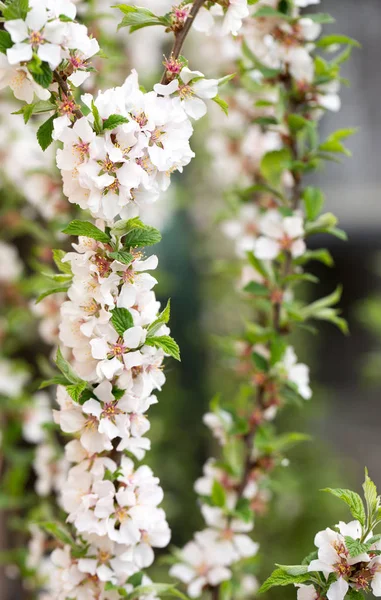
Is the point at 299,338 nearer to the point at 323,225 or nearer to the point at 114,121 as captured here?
the point at 323,225

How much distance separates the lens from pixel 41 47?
564mm

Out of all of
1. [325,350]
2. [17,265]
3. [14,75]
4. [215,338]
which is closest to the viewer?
[14,75]

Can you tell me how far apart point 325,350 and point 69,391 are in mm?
2467

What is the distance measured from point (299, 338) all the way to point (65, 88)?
2.13 m

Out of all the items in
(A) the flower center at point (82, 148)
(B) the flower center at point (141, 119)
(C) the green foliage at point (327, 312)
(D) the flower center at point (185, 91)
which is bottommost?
(C) the green foliage at point (327, 312)

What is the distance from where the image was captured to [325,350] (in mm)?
2973

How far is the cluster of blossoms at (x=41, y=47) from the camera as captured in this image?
560 mm

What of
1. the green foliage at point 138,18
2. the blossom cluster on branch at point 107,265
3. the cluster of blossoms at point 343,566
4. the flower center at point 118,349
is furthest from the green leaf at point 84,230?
the cluster of blossoms at point 343,566

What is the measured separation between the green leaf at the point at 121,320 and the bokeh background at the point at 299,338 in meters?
0.66

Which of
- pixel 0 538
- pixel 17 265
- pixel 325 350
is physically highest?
pixel 17 265

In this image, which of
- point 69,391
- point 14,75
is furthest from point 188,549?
point 14,75

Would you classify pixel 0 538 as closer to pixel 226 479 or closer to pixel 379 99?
pixel 226 479

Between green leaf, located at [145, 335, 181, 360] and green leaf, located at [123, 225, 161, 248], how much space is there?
0.09 metres

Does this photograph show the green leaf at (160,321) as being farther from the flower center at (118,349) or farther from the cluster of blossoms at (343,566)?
the cluster of blossoms at (343,566)
